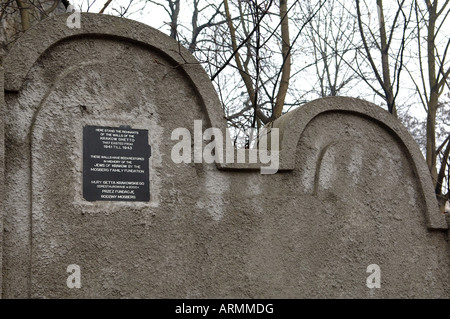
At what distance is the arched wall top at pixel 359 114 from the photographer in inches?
224

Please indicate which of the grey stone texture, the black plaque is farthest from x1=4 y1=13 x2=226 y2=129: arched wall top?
the black plaque

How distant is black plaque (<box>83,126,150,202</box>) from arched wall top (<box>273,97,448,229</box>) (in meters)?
1.23

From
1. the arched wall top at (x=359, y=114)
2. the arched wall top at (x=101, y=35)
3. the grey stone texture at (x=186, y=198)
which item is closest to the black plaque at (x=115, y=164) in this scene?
the grey stone texture at (x=186, y=198)

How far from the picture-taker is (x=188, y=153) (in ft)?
17.6

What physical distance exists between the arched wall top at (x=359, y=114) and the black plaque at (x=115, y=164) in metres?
1.23

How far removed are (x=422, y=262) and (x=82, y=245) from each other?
3.06 m

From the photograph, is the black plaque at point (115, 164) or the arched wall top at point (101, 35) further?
the black plaque at point (115, 164)

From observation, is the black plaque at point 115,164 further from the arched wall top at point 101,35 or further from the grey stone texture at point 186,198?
the arched wall top at point 101,35

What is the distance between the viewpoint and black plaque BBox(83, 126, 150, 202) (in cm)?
499

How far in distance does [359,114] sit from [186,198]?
75.4 inches

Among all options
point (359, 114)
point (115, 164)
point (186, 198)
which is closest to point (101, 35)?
point (115, 164)

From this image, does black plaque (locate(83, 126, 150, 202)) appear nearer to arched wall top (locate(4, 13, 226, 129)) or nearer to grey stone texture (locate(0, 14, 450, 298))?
grey stone texture (locate(0, 14, 450, 298))
